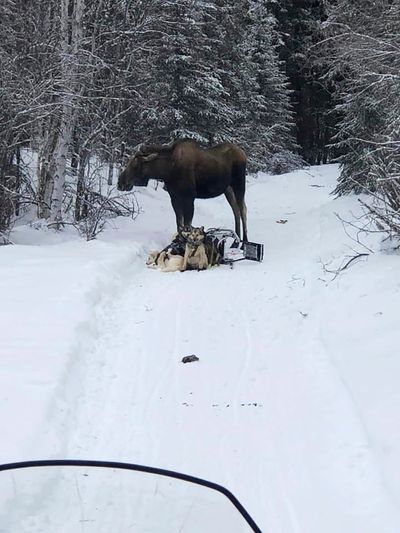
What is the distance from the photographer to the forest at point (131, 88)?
32.0ft

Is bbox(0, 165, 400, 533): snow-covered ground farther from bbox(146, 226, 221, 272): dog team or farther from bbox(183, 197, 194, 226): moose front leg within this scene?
bbox(183, 197, 194, 226): moose front leg

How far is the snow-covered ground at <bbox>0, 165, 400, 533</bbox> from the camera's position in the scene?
11.7 ft

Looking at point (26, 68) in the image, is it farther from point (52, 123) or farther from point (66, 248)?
point (66, 248)

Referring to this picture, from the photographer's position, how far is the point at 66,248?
32.2ft

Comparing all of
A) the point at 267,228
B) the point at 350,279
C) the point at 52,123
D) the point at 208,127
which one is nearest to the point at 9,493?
the point at 350,279

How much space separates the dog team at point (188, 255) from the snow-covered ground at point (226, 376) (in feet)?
1.15

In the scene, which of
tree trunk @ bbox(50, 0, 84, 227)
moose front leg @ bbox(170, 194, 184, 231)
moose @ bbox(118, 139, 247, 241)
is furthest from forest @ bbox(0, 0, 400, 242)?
moose front leg @ bbox(170, 194, 184, 231)

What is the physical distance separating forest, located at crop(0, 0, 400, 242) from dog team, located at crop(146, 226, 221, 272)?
238 centimetres

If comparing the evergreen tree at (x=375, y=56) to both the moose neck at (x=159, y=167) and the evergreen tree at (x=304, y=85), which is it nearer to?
the moose neck at (x=159, y=167)

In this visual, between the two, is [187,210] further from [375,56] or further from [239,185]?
[375,56]

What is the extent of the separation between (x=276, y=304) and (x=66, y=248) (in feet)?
13.1

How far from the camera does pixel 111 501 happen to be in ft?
6.48

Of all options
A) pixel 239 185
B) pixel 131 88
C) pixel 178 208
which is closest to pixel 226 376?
pixel 178 208

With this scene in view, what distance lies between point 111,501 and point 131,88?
1331 cm
